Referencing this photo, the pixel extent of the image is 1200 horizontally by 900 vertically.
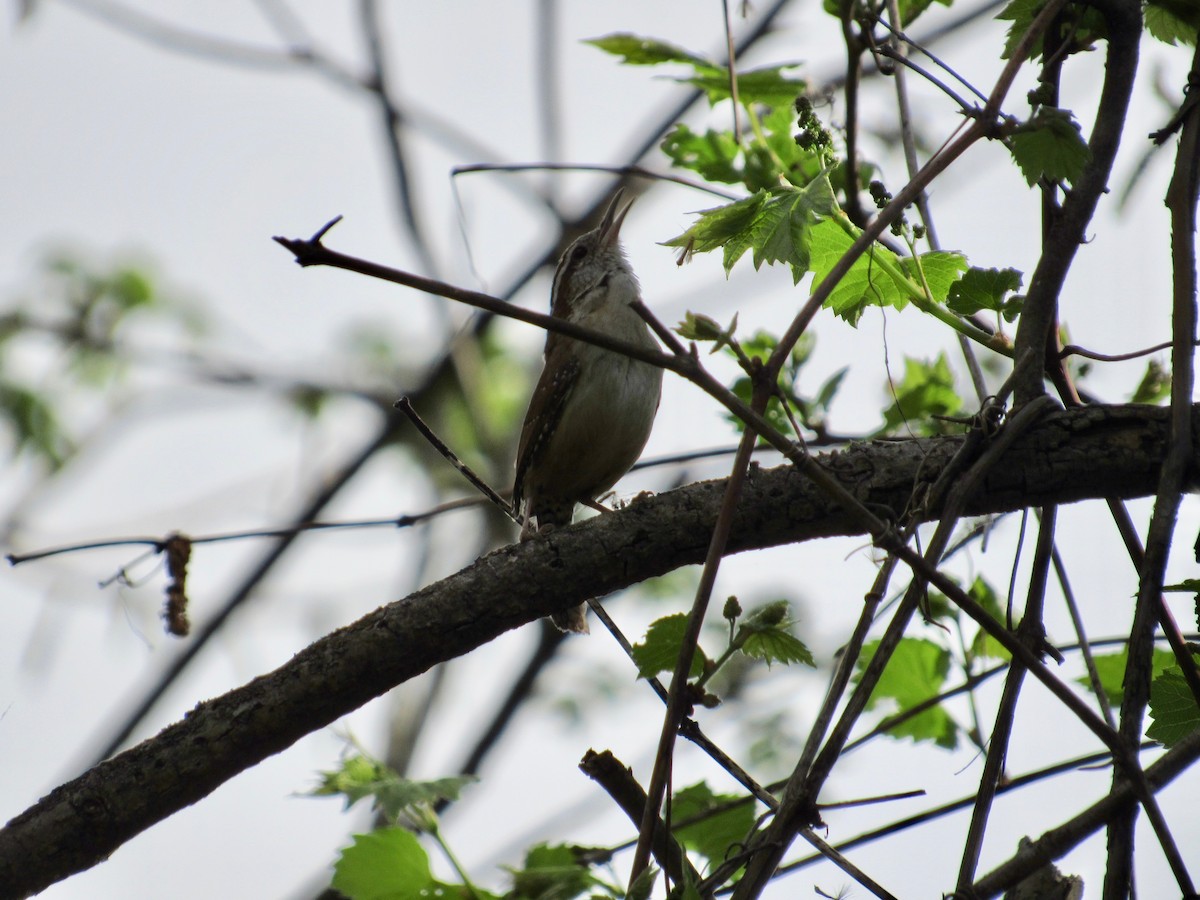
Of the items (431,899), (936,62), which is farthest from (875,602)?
(431,899)

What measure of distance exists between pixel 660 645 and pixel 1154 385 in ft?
5.21

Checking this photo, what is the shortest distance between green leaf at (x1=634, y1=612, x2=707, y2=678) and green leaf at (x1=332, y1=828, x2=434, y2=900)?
834 millimetres

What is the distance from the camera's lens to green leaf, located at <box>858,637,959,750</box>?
142 inches

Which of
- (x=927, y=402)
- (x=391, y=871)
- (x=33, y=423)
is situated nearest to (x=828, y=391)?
(x=927, y=402)

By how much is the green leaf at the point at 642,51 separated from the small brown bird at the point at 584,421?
121 centimetres

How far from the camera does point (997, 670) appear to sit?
10.5ft

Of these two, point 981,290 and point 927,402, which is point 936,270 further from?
point 927,402

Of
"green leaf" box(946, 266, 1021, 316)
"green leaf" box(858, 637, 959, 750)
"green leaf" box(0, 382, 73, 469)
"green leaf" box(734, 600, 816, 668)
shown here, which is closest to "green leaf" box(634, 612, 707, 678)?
"green leaf" box(734, 600, 816, 668)

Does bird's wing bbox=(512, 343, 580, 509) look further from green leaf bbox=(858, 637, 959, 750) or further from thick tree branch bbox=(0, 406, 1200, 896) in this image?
thick tree branch bbox=(0, 406, 1200, 896)

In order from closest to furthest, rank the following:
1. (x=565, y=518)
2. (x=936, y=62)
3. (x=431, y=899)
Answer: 1. (x=936, y=62)
2. (x=431, y=899)
3. (x=565, y=518)

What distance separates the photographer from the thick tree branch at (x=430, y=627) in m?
2.72

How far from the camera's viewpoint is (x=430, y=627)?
2.77 meters

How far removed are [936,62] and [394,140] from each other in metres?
4.92

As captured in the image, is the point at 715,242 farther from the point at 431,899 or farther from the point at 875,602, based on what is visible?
the point at 431,899
